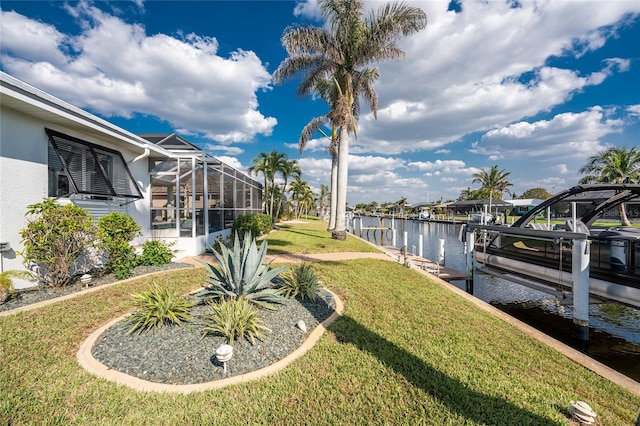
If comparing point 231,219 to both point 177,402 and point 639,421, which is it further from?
point 639,421

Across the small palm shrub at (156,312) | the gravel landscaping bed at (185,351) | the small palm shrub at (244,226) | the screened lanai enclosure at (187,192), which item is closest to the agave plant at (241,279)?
the gravel landscaping bed at (185,351)

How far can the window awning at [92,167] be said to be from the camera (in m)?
6.69

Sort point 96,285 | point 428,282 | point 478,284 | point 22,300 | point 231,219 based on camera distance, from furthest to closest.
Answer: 1. point 231,219
2. point 478,284
3. point 428,282
4. point 96,285
5. point 22,300

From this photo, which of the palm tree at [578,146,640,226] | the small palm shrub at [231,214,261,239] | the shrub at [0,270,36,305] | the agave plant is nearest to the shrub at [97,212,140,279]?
the shrub at [0,270,36,305]

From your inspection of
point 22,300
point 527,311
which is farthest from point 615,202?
point 22,300

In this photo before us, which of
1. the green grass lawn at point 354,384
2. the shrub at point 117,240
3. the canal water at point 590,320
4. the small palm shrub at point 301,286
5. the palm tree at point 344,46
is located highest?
the palm tree at point 344,46

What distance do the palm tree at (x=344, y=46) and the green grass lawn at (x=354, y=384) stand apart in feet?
33.7

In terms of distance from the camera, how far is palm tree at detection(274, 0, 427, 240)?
12.8m

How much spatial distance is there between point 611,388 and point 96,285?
9495mm

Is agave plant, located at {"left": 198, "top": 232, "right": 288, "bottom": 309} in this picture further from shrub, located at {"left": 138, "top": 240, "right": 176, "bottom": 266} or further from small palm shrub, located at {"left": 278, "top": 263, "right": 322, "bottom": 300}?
shrub, located at {"left": 138, "top": 240, "right": 176, "bottom": 266}

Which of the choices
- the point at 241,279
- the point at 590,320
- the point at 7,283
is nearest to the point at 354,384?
the point at 241,279

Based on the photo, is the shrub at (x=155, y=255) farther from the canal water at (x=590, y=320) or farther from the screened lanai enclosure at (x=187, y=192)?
the canal water at (x=590, y=320)

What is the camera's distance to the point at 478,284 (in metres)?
11.3

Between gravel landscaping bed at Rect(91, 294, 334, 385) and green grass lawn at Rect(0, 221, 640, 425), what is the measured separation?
276mm
